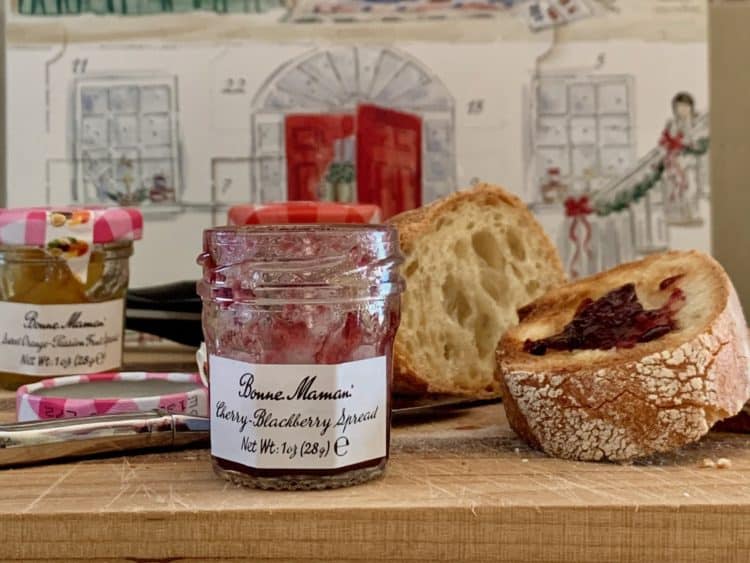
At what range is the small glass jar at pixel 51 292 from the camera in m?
1.05

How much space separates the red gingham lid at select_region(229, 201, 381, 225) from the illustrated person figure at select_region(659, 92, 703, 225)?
58 cm

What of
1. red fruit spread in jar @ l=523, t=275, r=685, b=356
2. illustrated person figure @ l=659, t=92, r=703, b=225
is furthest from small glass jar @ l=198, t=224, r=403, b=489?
illustrated person figure @ l=659, t=92, r=703, b=225

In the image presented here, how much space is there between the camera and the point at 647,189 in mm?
1525

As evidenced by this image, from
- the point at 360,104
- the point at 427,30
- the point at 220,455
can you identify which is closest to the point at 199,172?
the point at 360,104

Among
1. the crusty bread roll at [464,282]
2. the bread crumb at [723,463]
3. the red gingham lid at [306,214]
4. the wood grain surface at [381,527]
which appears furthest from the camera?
the red gingham lid at [306,214]

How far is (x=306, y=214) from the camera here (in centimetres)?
122

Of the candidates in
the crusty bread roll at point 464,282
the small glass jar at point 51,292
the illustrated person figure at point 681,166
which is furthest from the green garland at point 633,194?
the small glass jar at point 51,292

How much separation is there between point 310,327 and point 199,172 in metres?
0.89

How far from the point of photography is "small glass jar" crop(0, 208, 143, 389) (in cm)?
105

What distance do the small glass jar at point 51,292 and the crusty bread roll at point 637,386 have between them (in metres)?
0.52

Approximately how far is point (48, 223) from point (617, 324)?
66 cm

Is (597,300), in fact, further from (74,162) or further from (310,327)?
(74,162)

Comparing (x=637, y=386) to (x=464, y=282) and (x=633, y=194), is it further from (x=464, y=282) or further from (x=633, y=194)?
(x=633, y=194)

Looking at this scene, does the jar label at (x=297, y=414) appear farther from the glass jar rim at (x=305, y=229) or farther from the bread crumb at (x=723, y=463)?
the bread crumb at (x=723, y=463)
